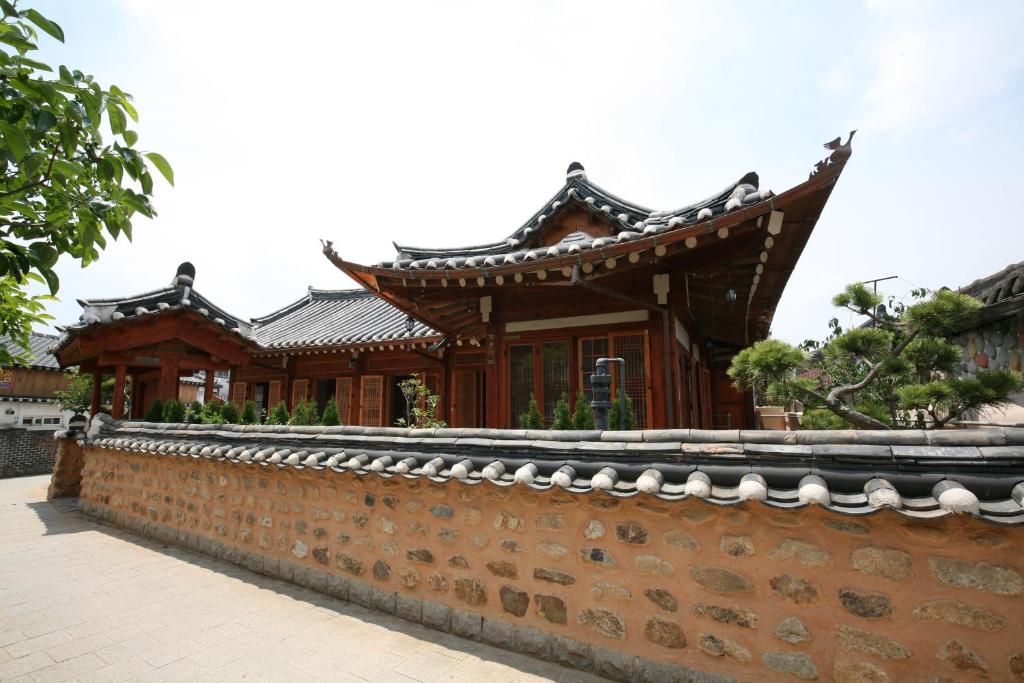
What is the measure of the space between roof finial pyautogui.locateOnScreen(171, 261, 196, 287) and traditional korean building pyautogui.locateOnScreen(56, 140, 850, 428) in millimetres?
31

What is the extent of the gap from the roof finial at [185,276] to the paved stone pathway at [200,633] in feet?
17.7

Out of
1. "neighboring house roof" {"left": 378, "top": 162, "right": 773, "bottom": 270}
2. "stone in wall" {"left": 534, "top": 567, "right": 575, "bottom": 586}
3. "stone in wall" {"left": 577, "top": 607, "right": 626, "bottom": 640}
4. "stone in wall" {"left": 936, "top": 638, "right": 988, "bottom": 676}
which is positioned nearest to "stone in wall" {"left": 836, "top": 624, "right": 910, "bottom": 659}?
"stone in wall" {"left": 936, "top": 638, "right": 988, "bottom": 676}

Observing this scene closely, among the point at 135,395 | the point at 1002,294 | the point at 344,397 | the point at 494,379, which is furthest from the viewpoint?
the point at 135,395

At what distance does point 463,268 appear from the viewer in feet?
19.9

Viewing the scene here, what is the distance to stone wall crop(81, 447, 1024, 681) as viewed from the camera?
2.47 meters

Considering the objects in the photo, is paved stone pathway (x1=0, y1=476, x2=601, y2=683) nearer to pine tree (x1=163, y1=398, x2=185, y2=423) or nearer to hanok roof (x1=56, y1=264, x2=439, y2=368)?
pine tree (x1=163, y1=398, x2=185, y2=423)

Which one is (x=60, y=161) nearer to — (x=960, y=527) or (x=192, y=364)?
(x=960, y=527)

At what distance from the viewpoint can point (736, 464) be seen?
2.99 metres

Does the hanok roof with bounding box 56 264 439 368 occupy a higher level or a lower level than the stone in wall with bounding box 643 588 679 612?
higher

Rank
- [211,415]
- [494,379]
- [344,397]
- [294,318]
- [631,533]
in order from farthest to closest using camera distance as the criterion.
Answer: [294,318], [344,397], [211,415], [494,379], [631,533]

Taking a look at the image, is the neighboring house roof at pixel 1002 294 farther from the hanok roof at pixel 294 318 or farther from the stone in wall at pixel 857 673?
the hanok roof at pixel 294 318

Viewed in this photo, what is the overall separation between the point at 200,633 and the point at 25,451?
19991mm

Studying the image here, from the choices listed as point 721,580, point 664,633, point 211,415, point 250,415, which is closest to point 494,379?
point 250,415

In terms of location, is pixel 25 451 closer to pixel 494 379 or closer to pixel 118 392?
pixel 118 392
